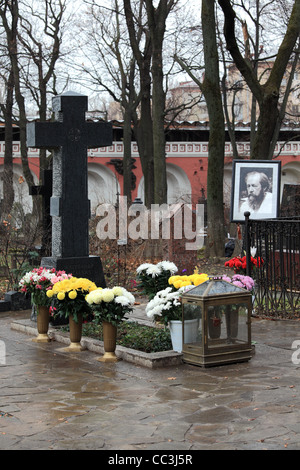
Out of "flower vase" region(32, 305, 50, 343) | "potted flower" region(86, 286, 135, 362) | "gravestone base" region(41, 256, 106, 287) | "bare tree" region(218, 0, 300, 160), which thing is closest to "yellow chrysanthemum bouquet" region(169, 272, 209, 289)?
"potted flower" region(86, 286, 135, 362)

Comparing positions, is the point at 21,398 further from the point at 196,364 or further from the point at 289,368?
the point at 289,368

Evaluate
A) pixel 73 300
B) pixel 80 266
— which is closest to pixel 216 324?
pixel 73 300

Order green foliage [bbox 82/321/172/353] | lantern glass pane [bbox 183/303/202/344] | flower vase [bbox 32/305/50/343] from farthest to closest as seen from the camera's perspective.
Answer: flower vase [bbox 32/305/50/343], green foliage [bbox 82/321/172/353], lantern glass pane [bbox 183/303/202/344]

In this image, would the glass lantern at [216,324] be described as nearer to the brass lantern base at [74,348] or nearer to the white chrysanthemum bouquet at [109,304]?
the white chrysanthemum bouquet at [109,304]

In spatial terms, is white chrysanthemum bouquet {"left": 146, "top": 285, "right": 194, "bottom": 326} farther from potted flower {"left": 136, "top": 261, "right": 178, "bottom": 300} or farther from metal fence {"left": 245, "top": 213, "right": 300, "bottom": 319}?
metal fence {"left": 245, "top": 213, "right": 300, "bottom": 319}

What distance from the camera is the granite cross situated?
11.6 m

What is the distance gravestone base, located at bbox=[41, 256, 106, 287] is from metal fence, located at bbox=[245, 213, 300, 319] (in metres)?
2.47

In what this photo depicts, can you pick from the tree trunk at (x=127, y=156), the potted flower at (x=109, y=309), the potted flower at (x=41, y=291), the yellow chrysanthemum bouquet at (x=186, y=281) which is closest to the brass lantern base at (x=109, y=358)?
the potted flower at (x=109, y=309)

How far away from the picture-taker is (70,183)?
1173 centimetres

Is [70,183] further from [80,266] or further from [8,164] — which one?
[8,164]

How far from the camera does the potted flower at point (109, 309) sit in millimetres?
9109

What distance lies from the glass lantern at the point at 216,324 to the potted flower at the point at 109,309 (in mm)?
767

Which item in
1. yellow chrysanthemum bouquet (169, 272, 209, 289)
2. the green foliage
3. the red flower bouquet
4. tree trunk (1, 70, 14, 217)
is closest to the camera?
yellow chrysanthemum bouquet (169, 272, 209, 289)
